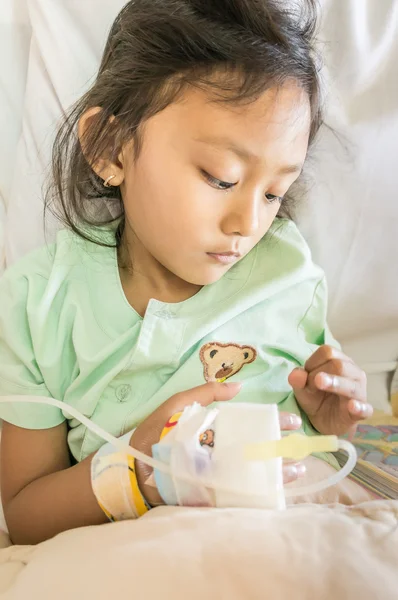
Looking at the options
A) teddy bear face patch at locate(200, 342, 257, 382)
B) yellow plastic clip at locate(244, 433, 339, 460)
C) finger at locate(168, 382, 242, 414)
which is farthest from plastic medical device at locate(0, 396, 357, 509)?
teddy bear face patch at locate(200, 342, 257, 382)

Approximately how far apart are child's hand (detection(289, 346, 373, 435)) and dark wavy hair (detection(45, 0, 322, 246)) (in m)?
0.38

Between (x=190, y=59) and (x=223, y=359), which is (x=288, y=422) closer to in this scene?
(x=223, y=359)

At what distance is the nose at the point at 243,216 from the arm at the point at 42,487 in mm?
399

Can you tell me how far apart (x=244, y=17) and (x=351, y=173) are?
1.36ft

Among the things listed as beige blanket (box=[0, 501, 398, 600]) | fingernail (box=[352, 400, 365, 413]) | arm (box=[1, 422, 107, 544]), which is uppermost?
fingernail (box=[352, 400, 365, 413])

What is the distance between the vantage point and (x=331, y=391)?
2.73 feet

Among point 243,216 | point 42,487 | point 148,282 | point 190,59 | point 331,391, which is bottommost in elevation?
point 42,487

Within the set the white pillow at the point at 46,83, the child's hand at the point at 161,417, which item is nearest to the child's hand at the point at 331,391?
the child's hand at the point at 161,417

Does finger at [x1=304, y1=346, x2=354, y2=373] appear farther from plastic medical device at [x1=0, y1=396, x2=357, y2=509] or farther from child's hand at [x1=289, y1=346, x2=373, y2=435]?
plastic medical device at [x1=0, y1=396, x2=357, y2=509]

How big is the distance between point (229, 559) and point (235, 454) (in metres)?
0.11

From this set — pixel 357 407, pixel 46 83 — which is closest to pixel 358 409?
pixel 357 407

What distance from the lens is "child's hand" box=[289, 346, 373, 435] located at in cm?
82

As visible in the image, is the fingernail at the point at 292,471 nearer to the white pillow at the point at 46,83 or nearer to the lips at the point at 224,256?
the lips at the point at 224,256

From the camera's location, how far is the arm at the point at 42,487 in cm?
81
